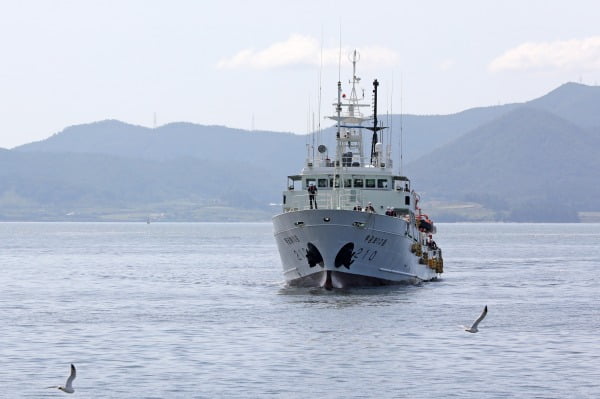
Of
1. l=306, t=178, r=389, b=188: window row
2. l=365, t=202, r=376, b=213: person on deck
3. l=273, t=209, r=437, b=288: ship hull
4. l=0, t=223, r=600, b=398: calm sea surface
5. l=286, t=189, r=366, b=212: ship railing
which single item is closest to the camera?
l=0, t=223, r=600, b=398: calm sea surface

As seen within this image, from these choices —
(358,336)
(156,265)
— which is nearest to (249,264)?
(156,265)

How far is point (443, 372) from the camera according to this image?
45.4m

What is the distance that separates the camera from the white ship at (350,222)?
72125 mm

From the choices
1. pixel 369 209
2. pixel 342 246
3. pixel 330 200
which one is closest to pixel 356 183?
pixel 330 200

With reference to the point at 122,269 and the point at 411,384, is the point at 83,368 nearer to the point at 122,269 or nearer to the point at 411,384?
the point at 411,384

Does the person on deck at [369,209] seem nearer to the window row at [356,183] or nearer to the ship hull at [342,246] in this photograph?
the ship hull at [342,246]

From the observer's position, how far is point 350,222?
235 feet

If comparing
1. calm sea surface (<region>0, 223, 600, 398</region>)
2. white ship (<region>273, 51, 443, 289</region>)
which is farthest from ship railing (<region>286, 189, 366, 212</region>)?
calm sea surface (<region>0, 223, 600, 398</region>)

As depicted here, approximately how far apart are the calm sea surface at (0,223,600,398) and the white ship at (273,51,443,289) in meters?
1.43

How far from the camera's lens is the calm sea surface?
43000mm

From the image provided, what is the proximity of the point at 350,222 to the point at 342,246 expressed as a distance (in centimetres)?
155

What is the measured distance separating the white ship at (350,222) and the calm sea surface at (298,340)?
1.43 meters

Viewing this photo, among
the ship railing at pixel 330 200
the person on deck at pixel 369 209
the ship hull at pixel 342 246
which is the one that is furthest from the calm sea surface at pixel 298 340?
the ship railing at pixel 330 200

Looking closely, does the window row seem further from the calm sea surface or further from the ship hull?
the calm sea surface
